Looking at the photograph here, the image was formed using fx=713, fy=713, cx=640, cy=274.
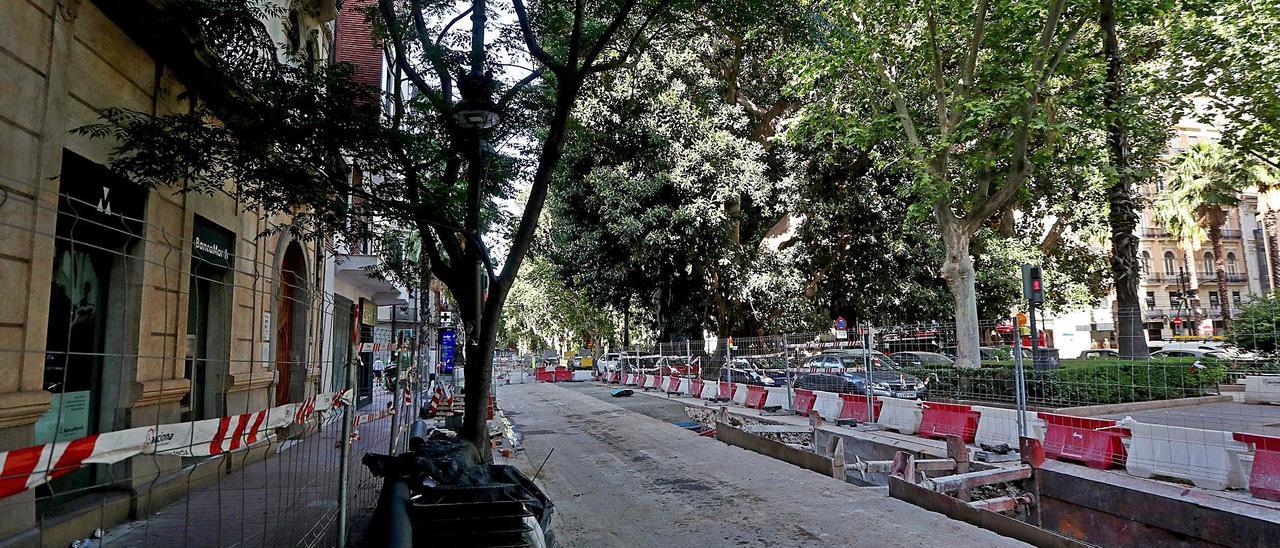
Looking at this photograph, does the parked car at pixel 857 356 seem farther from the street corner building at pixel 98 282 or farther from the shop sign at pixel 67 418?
the shop sign at pixel 67 418

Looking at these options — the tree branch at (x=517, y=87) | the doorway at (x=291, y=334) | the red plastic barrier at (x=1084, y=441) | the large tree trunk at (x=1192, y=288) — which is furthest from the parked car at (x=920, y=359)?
the large tree trunk at (x=1192, y=288)

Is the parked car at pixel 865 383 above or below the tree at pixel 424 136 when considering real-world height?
below

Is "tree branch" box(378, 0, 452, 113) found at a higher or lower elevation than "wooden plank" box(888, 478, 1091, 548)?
higher

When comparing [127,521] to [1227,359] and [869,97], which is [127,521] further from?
[869,97]

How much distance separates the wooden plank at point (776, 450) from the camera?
9.26m

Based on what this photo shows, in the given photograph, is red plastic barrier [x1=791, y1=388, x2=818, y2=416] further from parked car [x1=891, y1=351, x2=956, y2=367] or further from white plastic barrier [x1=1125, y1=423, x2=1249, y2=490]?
white plastic barrier [x1=1125, y1=423, x2=1249, y2=490]

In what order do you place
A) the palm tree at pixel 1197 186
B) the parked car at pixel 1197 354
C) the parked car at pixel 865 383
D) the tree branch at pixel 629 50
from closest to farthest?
1. the tree branch at pixel 629 50
2. the parked car at pixel 1197 354
3. the parked car at pixel 865 383
4. the palm tree at pixel 1197 186

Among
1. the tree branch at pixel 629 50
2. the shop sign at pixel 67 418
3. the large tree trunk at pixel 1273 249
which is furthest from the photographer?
the large tree trunk at pixel 1273 249

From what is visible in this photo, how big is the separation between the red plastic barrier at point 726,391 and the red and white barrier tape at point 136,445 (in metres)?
15.8

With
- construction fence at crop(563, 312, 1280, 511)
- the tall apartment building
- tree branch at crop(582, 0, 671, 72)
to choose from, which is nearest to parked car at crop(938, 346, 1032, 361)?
construction fence at crop(563, 312, 1280, 511)

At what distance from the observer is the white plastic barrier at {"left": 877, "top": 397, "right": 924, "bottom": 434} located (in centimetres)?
1259

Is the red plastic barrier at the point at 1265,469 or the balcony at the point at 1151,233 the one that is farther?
the balcony at the point at 1151,233

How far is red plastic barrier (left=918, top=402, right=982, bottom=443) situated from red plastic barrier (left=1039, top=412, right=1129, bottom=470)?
1.17 m

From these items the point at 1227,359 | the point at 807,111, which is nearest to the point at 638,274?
the point at 807,111
